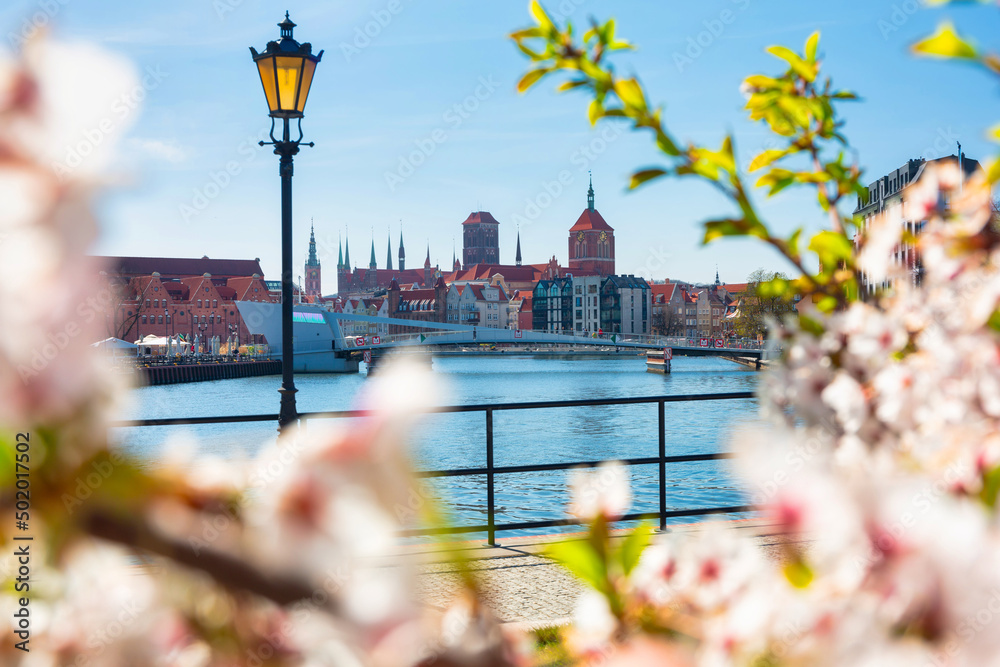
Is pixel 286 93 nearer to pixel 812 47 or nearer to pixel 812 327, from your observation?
pixel 812 47

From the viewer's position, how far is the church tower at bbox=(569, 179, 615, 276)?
11900 centimetres

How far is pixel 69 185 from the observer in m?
0.31

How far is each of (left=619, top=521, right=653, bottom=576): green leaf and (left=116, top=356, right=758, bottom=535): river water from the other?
9 cm

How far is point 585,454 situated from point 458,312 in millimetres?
97366

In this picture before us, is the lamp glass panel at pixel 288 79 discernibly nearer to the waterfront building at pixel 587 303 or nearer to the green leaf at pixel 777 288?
the green leaf at pixel 777 288

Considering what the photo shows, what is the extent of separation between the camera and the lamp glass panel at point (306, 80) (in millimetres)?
5812

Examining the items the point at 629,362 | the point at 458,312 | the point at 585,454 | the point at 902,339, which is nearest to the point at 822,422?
the point at 902,339

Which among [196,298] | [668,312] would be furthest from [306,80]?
[668,312]

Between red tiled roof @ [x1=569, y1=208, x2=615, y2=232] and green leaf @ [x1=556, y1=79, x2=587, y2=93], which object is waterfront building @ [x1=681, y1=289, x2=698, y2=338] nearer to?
red tiled roof @ [x1=569, y1=208, x2=615, y2=232]

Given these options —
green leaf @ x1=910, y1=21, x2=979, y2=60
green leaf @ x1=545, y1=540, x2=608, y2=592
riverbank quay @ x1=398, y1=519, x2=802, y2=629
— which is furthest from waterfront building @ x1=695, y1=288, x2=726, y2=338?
green leaf @ x1=545, y1=540, x2=608, y2=592

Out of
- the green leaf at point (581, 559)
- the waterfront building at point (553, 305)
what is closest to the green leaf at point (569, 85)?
the green leaf at point (581, 559)

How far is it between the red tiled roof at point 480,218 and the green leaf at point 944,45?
13815 centimetres

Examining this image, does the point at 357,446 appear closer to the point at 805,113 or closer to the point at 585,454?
the point at 805,113

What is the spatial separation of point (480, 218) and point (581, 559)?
457 feet
